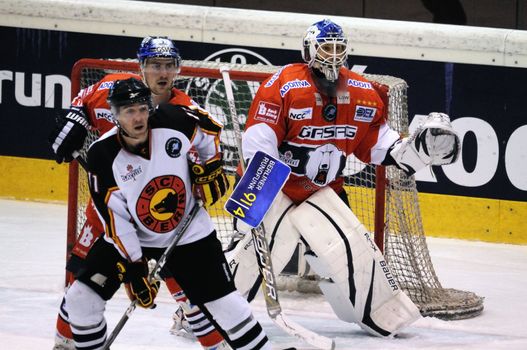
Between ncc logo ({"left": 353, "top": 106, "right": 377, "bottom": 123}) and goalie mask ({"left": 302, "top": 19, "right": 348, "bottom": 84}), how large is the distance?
16 cm

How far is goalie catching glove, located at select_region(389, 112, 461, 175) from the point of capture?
4.53 m

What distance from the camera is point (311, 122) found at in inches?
189

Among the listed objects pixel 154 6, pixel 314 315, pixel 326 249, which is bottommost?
pixel 314 315

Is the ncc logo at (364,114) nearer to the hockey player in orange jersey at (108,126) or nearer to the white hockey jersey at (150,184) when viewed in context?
the hockey player in orange jersey at (108,126)

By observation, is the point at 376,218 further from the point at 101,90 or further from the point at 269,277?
the point at 101,90

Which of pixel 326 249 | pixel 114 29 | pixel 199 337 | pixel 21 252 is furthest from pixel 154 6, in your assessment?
pixel 199 337

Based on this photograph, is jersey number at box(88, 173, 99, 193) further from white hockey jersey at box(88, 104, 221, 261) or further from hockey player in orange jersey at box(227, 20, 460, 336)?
hockey player in orange jersey at box(227, 20, 460, 336)

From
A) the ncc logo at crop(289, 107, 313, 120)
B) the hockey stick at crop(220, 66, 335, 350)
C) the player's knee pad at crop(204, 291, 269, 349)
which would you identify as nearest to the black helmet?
the player's knee pad at crop(204, 291, 269, 349)

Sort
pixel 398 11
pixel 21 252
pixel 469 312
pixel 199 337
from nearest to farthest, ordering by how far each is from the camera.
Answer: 1. pixel 199 337
2. pixel 469 312
3. pixel 21 252
4. pixel 398 11

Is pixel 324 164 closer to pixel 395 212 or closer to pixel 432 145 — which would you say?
pixel 432 145

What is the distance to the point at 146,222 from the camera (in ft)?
12.6

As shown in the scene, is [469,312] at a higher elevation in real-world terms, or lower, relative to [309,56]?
lower

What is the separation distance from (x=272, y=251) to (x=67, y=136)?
92 centimetres

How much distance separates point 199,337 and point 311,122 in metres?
1.08
